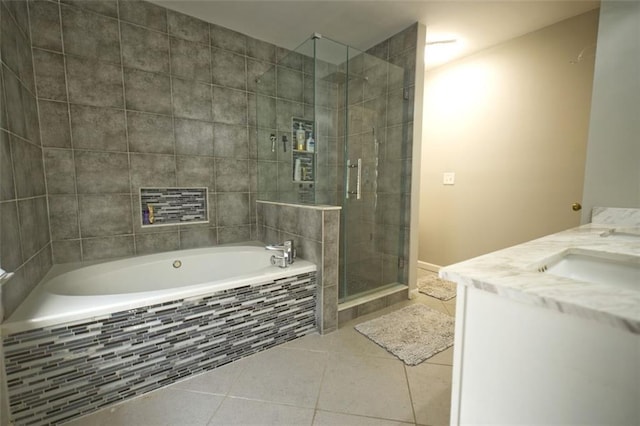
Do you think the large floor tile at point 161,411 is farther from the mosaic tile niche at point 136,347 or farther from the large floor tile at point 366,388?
the large floor tile at point 366,388

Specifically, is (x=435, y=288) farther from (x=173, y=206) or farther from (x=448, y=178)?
(x=173, y=206)

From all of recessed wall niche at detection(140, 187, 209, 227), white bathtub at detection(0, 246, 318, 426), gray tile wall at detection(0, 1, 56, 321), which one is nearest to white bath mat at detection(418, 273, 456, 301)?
white bathtub at detection(0, 246, 318, 426)

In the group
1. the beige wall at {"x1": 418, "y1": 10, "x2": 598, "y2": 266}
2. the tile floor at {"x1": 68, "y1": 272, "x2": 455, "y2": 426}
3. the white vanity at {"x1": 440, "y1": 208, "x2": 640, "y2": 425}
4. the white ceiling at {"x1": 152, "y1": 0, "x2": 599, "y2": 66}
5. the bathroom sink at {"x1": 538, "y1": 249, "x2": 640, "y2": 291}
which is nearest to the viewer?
the white vanity at {"x1": 440, "y1": 208, "x2": 640, "y2": 425}

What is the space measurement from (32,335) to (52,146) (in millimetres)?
1442

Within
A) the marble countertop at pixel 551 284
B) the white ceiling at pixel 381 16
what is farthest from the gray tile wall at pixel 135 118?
the marble countertop at pixel 551 284

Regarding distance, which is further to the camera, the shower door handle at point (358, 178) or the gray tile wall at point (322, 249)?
the shower door handle at point (358, 178)

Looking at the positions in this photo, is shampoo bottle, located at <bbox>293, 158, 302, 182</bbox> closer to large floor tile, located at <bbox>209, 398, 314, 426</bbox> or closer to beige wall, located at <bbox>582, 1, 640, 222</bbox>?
large floor tile, located at <bbox>209, 398, 314, 426</bbox>

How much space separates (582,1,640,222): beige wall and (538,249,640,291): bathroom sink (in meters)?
0.95

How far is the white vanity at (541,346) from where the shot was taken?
47 cm

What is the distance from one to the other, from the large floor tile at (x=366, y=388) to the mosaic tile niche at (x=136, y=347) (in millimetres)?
446

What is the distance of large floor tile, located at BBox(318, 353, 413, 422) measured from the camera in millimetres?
1295

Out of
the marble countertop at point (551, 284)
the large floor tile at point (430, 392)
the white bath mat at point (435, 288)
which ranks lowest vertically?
the large floor tile at point (430, 392)

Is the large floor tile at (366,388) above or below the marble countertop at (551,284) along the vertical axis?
below

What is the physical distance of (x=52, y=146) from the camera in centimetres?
189
